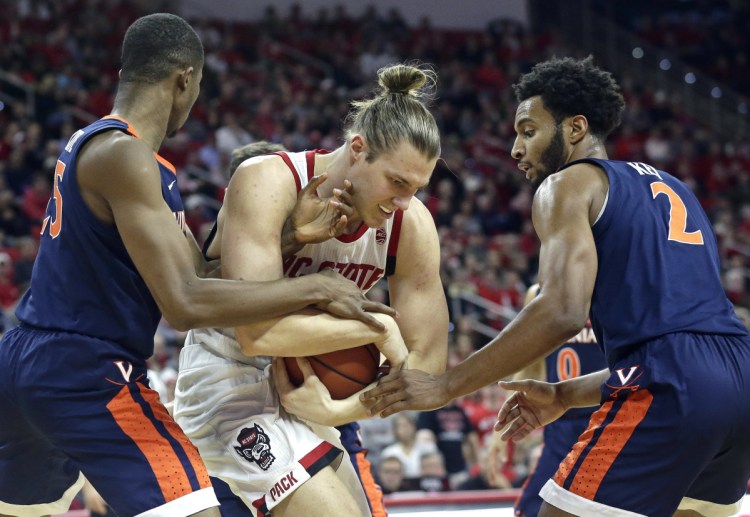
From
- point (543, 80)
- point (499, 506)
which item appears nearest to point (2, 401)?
point (543, 80)

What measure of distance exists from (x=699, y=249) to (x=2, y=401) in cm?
236

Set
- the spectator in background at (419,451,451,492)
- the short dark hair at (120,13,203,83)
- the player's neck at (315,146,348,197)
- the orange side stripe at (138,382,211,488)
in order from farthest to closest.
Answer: the spectator in background at (419,451,451,492) → the player's neck at (315,146,348,197) → the short dark hair at (120,13,203,83) → the orange side stripe at (138,382,211,488)

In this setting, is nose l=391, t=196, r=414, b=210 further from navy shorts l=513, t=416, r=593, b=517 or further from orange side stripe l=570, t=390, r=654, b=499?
navy shorts l=513, t=416, r=593, b=517

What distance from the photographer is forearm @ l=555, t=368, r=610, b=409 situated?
3639mm

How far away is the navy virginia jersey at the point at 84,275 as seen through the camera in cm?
A: 307

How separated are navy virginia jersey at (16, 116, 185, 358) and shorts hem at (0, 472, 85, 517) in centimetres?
66

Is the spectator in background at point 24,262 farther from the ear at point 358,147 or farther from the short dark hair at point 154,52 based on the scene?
the ear at point 358,147

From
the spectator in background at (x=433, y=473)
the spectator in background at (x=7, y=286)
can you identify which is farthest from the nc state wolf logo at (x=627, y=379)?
the spectator in background at (x=7, y=286)

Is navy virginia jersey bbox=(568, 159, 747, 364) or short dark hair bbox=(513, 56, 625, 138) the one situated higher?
short dark hair bbox=(513, 56, 625, 138)

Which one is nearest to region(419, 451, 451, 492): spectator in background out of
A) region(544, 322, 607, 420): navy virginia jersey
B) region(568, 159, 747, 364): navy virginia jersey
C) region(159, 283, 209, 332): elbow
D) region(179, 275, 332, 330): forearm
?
region(544, 322, 607, 420): navy virginia jersey

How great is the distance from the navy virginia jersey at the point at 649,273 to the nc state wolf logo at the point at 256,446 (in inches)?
48.5

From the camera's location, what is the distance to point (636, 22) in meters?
20.8

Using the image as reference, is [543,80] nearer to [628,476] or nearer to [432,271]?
[432,271]

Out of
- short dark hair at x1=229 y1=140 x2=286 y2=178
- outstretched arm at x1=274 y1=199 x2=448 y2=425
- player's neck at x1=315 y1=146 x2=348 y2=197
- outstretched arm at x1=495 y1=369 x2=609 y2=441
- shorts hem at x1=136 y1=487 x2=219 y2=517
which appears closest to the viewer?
shorts hem at x1=136 y1=487 x2=219 y2=517
